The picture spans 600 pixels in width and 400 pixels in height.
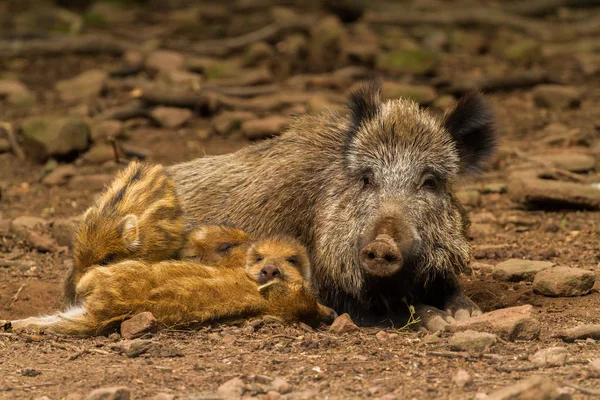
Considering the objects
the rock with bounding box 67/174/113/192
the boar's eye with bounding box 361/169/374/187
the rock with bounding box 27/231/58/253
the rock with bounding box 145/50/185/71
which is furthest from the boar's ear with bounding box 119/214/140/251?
the rock with bounding box 145/50/185/71

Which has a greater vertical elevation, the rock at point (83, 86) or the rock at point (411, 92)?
the rock at point (411, 92)

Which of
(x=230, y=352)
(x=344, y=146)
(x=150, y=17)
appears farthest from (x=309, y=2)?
(x=230, y=352)

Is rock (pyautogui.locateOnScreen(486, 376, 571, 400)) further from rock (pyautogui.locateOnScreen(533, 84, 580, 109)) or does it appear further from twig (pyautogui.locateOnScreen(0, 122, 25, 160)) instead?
rock (pyautogui.locateOnScreen(533, 84, 580, 109))

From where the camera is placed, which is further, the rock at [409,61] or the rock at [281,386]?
the rock at [409,61]

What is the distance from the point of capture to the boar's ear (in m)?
5.58

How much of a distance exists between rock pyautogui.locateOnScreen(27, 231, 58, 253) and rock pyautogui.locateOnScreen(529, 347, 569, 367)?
4.19 metres

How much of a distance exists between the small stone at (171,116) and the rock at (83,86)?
1215 millimetres

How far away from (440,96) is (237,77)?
2583 mm

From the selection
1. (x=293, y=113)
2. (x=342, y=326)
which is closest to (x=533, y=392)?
(x=342, y=326)

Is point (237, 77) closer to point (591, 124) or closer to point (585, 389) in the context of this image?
point (591, 124)

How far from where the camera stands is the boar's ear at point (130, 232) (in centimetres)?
558

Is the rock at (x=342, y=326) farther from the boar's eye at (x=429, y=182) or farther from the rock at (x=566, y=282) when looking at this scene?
the rock at (x=566, y=282)

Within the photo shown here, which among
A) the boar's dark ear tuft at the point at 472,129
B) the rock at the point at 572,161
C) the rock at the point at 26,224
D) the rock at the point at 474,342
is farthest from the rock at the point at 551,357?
the rock at the point at 572,161

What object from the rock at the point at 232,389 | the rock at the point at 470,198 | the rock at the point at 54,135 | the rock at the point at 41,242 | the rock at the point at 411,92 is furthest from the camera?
the rock at the point at 411,92
